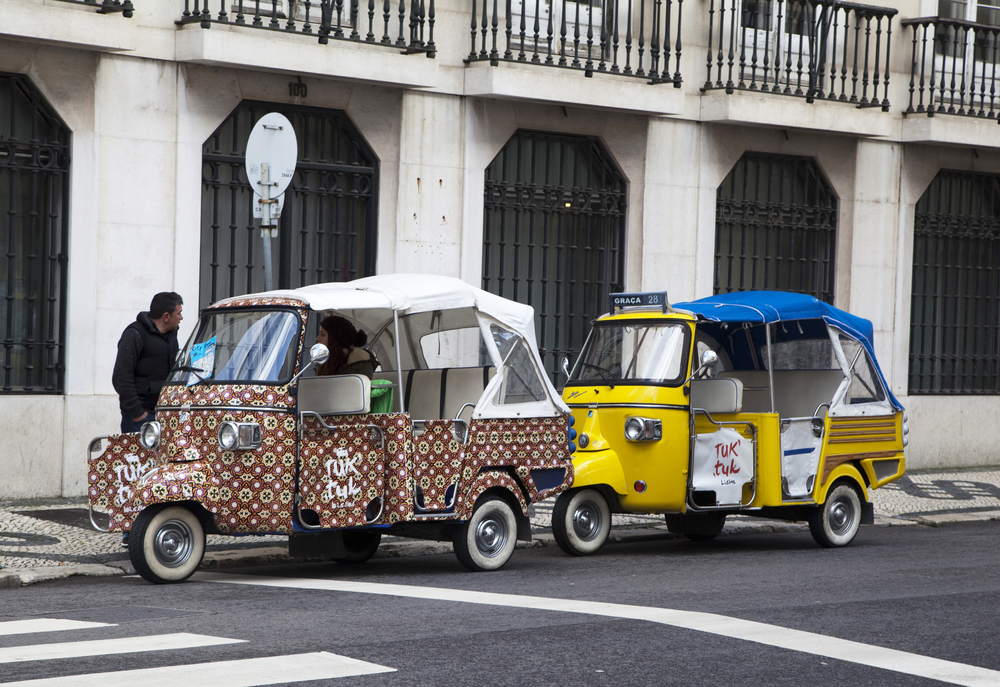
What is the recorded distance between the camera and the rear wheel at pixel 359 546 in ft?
35.9

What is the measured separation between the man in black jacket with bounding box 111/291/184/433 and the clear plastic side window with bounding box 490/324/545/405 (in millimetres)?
2589

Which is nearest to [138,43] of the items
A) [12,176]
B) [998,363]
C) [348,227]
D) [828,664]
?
[12,176]

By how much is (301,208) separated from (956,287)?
1029 centimetres

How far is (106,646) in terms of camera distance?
723 cm

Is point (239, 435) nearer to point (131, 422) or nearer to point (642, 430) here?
point (131, 422)

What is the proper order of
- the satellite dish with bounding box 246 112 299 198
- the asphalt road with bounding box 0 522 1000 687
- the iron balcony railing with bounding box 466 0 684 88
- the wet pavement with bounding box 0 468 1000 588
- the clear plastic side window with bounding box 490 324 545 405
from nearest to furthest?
the asphalt road with bounding box 0 522 1000 687
the wet pavement with bounding box 0 468 1000 588
the clear plastic side window with bounding box 490 324 545 405
the satellite dish with bounding box 246 112 299 198
the iron balcony railing with bounding box 466 0 684 88

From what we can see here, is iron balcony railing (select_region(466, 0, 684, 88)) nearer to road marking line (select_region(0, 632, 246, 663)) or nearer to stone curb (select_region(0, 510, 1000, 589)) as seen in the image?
Result: stone curb (select_region(0, 510, 1000, 589))

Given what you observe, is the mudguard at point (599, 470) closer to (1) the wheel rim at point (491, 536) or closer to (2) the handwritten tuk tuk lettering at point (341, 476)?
(1) the wheel rim at point (491, 536)

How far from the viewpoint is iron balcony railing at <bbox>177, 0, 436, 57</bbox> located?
14.5m

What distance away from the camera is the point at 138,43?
14.3 metres

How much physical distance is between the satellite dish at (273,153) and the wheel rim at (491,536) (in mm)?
3017

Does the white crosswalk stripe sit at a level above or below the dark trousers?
below

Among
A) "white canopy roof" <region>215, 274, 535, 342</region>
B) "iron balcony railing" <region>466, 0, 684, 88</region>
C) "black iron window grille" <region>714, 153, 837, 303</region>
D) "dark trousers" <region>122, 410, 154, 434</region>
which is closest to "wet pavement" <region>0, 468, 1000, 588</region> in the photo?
"dark trousers" <region>122, 410, 154, 434</region>

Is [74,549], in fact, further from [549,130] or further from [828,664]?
[549,130]
